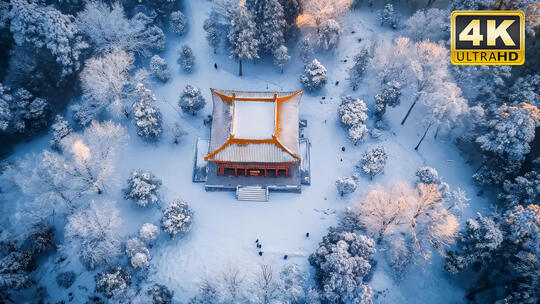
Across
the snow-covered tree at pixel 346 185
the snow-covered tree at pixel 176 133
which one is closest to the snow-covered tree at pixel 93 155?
the snow-covered tree at pixel 176 133

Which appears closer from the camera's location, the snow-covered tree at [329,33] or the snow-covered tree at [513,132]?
the snow-covered tree at [513,132]

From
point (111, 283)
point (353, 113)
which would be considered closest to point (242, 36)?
point (353, 113)

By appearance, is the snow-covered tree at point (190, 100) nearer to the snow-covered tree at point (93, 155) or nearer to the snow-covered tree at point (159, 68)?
the snow-covered tree at point (159, 68)

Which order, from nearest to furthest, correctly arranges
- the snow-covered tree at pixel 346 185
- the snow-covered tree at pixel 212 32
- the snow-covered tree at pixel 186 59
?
the snow-covered tree at pixel 346 185, the snow-covered tree at pixel 186 59, the snow-covered tree at pixel 212 32

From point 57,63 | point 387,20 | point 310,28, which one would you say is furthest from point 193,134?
point 387,20

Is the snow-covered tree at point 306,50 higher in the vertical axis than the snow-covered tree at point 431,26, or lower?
lower

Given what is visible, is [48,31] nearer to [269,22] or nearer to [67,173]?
[67,173]

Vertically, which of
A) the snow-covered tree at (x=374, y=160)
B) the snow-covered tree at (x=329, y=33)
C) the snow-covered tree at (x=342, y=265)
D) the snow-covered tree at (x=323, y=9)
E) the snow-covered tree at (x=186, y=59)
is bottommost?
the snow-covered tree at (x=342, y=265)

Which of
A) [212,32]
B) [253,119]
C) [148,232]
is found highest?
[212,32]
